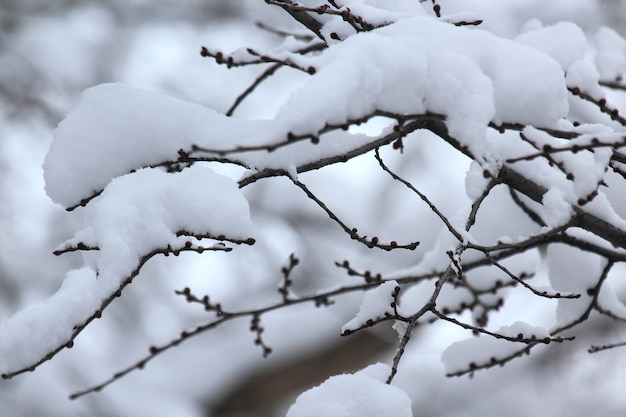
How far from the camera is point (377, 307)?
1.65 metres

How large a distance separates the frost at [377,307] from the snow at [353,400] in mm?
245

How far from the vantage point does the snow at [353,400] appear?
52.7 inches

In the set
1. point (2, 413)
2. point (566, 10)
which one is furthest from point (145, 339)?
point (566, 10)

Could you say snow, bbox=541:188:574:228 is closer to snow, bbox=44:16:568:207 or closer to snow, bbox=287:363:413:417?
snow, bbox=44:16:568:207

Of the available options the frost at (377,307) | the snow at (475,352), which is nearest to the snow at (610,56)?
the snow at (475,352)

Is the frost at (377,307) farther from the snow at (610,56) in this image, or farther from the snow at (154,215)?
the snow at (610,56)

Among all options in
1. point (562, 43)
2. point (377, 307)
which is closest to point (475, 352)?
point (377, 307)

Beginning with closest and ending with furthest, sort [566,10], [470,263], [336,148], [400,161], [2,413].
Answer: [336,148] < [470,263] < [566,10] < [2,413] < [400,161]

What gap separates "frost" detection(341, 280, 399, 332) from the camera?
164cm

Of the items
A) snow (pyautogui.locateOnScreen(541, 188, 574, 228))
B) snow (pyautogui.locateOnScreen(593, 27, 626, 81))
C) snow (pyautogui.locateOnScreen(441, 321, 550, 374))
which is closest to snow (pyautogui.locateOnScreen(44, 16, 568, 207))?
snow (pyautogui.locateOnScreen(541, 188, 574, 228))

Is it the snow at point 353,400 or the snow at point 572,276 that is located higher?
the snow at point 353,400

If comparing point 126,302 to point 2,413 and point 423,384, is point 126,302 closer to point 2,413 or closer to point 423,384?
point 2,413

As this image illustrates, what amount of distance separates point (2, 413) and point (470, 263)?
18.8ft

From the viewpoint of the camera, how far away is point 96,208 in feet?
4.29
